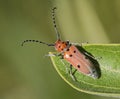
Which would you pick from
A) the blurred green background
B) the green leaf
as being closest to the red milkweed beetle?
the green leaf

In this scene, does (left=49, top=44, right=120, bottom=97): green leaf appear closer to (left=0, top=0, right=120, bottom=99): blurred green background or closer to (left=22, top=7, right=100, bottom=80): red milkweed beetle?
(left=22, top=7, right=100, bottom=80): red milkweed beetle

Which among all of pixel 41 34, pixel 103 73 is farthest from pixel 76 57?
pixel 41 34

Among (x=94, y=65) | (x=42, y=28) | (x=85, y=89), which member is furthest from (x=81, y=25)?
(x=85, y=89)

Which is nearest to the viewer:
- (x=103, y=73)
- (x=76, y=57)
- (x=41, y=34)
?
(x=103, y=73)

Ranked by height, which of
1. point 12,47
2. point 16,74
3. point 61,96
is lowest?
point 61,96

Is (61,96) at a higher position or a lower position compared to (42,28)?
lower

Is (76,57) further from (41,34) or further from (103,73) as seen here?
(41,34)

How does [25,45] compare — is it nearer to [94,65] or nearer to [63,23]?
[63,23]
